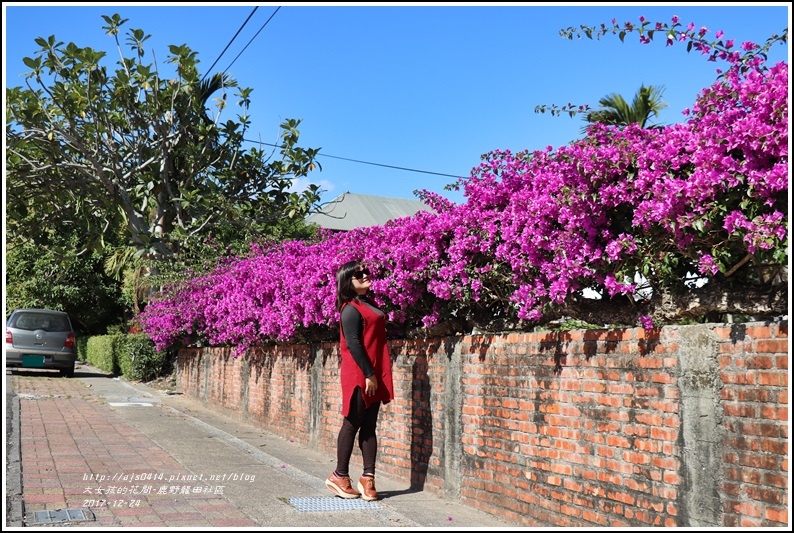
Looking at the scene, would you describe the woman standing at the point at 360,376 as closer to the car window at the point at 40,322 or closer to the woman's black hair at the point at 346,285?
the woman's black hair at the point at 346,285

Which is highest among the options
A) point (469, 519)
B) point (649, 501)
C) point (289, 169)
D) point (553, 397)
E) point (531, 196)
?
point (289, 169)

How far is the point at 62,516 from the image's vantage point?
5.25 metres

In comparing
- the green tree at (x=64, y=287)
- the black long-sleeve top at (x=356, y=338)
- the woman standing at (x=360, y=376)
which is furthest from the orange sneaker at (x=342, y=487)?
the green tree at (x=64, y=287)

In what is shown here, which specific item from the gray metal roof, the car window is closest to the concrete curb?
the car window

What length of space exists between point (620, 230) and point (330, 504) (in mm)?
3102

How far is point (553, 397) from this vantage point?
536 cm

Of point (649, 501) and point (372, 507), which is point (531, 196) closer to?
point (649, 501)

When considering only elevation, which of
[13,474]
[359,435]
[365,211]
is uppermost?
[365,211]

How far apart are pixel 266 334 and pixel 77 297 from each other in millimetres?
27178

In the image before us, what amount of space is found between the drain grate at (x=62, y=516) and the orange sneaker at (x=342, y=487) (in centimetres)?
188

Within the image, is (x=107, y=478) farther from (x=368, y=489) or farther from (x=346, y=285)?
(x=346, y=285)

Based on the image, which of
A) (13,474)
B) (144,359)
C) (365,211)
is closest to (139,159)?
(144,359)

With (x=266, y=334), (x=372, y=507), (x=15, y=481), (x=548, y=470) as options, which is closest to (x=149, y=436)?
(x=266, y=334)

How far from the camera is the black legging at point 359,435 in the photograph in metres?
6.40
